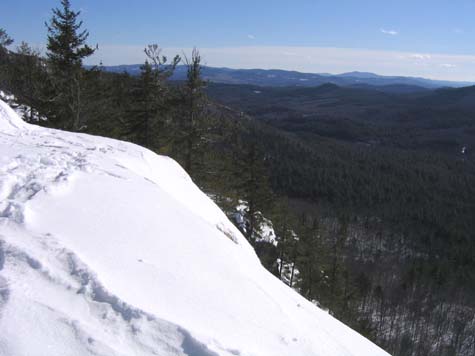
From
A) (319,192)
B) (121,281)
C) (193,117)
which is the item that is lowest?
(319,192)

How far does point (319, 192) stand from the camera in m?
122

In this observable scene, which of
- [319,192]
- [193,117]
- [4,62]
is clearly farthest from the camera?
[319,192]

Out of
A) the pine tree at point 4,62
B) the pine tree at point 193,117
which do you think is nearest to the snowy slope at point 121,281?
the pine tree at point 193,117

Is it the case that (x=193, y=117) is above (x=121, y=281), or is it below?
above

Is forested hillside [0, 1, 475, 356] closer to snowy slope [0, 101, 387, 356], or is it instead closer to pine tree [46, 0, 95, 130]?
pine tree [46, 0, 95, 130]

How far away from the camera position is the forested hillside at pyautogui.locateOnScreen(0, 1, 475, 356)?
1839cm

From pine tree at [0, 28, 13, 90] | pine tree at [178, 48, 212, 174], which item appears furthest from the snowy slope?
pine tree at [0, 28, 13, 90]

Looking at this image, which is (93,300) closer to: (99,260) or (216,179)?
(99,260)

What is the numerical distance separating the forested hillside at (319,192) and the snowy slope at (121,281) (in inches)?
445

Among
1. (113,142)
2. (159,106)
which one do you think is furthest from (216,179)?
(113,142)

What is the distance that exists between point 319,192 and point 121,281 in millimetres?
121971

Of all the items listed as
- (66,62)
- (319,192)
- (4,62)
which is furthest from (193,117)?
(319,192)

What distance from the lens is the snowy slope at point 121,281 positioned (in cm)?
303

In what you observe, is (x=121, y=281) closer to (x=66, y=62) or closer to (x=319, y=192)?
(x=66, y=62)
